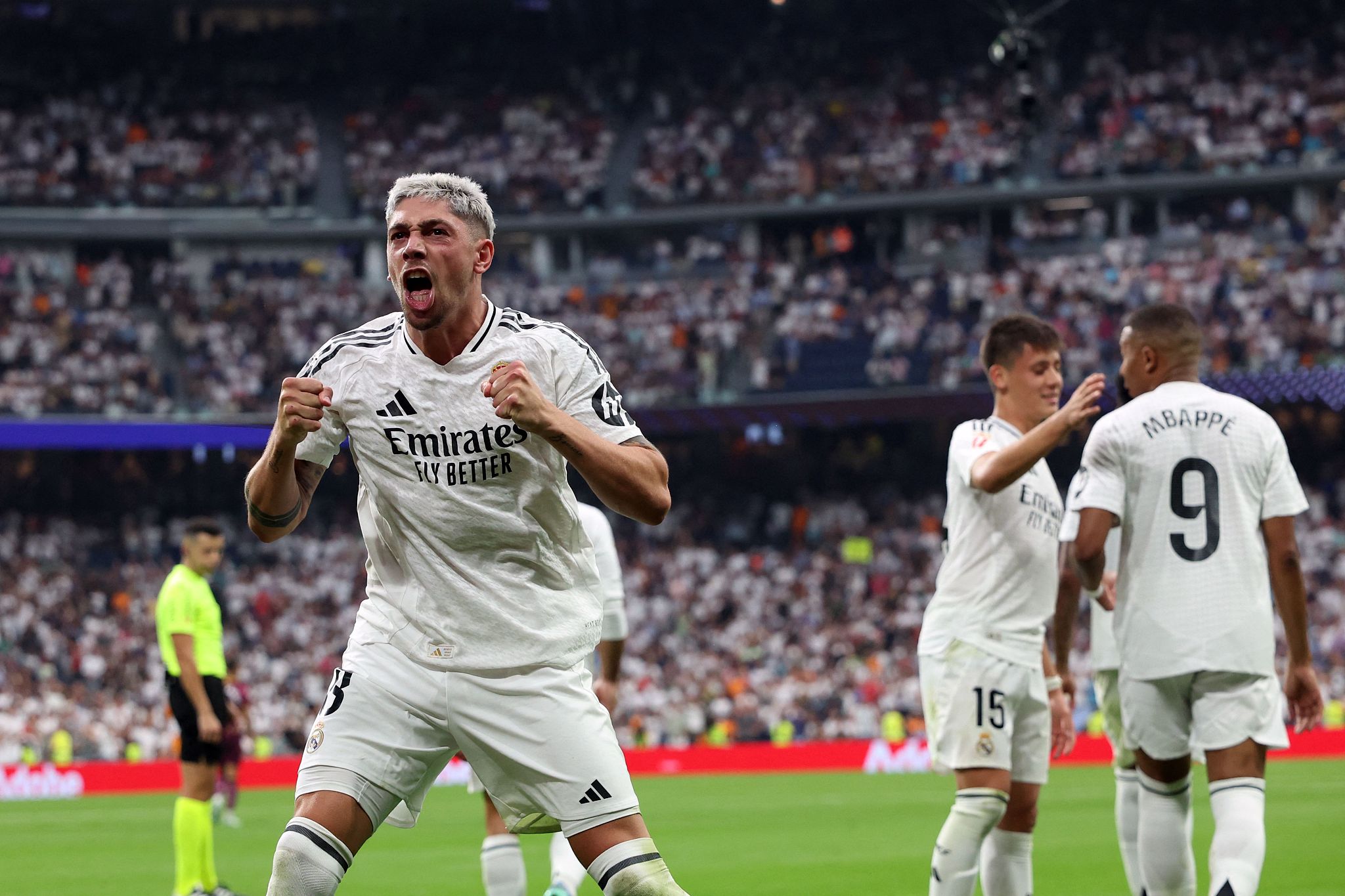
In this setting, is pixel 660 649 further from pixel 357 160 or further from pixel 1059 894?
pixel 1059 894

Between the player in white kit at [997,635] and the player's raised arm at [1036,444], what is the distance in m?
0.03

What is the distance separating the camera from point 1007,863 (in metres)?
6.76

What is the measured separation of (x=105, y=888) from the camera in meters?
11.2

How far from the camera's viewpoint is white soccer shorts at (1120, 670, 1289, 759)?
5.91m

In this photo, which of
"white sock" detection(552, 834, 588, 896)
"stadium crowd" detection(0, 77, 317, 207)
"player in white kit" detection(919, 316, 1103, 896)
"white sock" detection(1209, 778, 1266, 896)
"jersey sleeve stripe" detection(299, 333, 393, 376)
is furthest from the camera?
"stadium crowd" detection(0, 77, 317, 207)

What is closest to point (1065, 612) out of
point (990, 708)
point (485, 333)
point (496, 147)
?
point (990, 708)

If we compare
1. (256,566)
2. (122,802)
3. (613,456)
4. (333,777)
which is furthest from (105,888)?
(256,566)

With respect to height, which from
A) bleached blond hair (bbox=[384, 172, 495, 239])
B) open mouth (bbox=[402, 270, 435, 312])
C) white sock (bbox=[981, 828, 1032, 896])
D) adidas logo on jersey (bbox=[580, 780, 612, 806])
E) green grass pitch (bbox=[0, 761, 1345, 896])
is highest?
bleached blond hair (bbox=[384, 172, 495, 239])

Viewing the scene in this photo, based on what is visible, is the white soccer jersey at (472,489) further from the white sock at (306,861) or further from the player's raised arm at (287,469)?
the white sock at (306,861)

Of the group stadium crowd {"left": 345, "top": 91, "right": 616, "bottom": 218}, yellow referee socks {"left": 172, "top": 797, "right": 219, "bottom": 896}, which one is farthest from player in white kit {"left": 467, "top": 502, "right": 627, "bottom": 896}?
stadium crowd {"left": 345, "top": 91, "right": 616, "bottom": 218}

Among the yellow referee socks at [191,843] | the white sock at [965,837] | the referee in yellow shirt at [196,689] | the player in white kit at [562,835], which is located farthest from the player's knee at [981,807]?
the yellow referee socks at [191,843]

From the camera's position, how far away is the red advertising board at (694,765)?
23.1 metres

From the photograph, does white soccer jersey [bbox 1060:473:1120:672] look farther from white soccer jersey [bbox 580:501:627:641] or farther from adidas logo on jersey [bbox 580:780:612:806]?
adidas logo on jersey [bbox 580:780:612:806]

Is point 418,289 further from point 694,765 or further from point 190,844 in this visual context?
point 694,765
